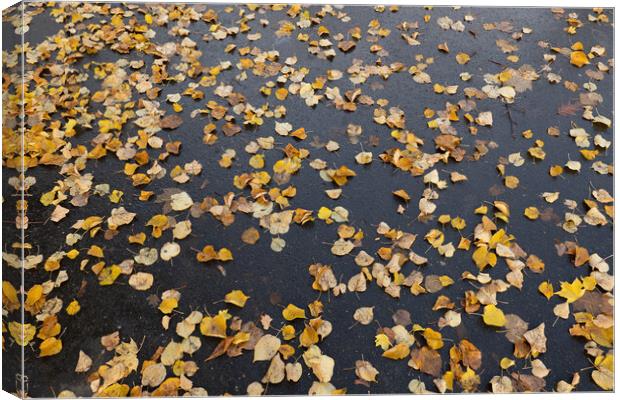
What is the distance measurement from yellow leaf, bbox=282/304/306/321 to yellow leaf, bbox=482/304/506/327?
2.86ft

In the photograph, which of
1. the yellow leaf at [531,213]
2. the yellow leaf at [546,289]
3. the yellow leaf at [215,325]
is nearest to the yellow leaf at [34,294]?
the yellow leaf at [215,325]

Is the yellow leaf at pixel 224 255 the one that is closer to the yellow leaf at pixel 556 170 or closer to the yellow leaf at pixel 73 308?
the yellow leaf at pixel 73 308

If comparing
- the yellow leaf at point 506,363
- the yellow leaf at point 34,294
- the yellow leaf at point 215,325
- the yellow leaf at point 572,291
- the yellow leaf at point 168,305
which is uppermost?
the yellow leaf at point 34,294

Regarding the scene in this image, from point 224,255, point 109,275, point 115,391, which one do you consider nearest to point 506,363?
point 224,255

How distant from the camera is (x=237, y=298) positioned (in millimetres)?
2217

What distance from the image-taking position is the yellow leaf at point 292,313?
2158mm

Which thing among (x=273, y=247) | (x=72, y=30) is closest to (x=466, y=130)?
(x=273, y=247)

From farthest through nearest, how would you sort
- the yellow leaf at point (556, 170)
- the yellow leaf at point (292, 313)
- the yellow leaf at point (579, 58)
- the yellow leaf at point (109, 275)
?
the yellow leaf at point (579, 58)
the yellow leaf at point (556, 170)
the yellow leaf at point (109, 275)
the yellow leaf at point (292, 313)

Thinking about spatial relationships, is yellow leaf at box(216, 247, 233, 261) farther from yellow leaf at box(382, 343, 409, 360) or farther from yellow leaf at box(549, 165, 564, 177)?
yellow leaf at box(549, 165, 564, 177)

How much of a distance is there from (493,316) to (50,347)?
2.07 m

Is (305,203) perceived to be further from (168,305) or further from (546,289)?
(546,289)

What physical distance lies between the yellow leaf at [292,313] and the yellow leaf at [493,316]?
872mm

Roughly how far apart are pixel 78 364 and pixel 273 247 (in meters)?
1.05

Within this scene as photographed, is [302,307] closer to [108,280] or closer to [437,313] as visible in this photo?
[437,313]
